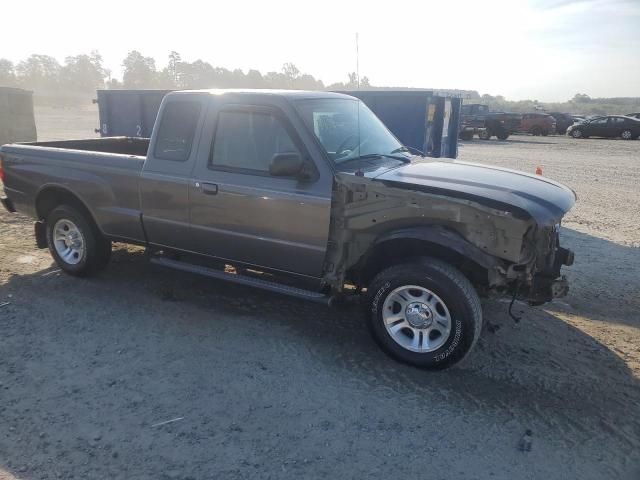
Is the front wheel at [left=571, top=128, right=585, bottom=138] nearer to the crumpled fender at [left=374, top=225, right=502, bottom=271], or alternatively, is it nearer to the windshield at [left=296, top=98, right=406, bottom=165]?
the windshield at [left=296, top=98, right=406, bottom=165]

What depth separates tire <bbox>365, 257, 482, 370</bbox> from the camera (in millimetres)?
3781

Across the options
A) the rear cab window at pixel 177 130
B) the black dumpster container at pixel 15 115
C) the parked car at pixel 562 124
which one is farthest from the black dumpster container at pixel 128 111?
the parked car at pixel 562 124

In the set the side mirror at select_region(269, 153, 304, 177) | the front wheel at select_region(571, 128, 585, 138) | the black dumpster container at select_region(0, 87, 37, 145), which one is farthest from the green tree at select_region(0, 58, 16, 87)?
the side mirror at select_region(269, 153, 304, 177)

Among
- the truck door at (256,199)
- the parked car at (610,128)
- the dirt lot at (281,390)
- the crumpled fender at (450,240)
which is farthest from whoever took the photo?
the parked car at (610,128)

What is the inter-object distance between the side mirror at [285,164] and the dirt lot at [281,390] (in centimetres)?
142

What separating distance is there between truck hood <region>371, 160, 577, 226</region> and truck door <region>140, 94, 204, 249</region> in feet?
5.98

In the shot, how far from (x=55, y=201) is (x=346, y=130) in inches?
133

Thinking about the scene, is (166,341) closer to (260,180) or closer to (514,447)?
(260,180)

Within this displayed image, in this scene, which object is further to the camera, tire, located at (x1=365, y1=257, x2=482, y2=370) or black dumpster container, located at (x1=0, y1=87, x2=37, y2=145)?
black dumpster container, located at (x1=0, y1=87, x2=37, y2=145)

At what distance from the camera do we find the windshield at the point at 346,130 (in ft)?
14.4

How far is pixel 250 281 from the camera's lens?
4594mm

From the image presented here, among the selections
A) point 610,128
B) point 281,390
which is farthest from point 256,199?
point 610,128

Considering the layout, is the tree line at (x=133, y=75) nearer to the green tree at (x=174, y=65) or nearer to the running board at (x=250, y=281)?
the green tree at (x=174, y=65)

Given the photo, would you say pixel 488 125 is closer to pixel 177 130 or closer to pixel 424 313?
pixel 177 130
